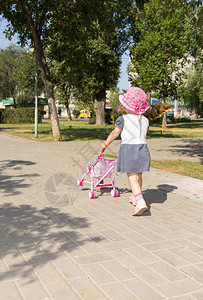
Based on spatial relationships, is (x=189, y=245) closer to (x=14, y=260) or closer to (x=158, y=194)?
(x=14, y=260)

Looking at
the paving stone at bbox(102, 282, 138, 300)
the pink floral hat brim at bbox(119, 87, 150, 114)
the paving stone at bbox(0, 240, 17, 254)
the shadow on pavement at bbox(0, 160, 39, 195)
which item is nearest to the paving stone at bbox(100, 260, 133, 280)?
the paving stone at bbox(102, 282, 138, 300)

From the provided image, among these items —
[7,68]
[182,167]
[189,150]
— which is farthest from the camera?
[7,68]

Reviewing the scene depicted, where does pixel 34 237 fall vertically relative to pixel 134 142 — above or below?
below

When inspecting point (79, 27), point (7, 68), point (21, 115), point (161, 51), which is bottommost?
point (21, 115)

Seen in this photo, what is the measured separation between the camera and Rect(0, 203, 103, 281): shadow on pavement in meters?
3.30

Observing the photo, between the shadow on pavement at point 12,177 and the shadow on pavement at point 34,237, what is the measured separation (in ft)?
4.19

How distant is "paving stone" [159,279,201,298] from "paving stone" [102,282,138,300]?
0.29 metres

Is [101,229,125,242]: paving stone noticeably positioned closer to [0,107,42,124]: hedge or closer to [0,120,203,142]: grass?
[0,120,203,142]: grass

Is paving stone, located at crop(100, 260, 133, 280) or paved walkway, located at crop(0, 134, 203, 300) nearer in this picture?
paved walkway, located at crop(0, 134, 203, 300)

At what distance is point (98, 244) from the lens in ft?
12.5

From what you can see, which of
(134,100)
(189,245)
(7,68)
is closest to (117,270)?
(189,245)

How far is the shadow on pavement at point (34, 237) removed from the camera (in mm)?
3301

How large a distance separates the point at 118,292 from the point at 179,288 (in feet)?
1.77

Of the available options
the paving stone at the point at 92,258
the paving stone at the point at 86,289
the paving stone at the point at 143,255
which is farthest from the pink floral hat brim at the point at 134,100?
the paving stone at the point at 86,289
